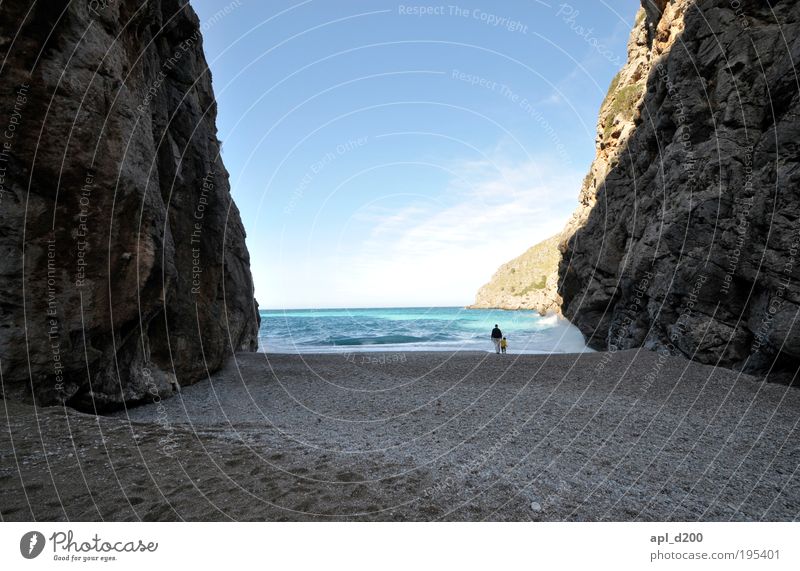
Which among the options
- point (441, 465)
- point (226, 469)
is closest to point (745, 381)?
point (441, 465)

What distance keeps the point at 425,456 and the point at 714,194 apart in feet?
59.7

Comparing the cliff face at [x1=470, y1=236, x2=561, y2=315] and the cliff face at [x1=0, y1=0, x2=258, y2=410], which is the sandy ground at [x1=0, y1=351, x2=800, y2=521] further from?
the cliff face at [x1=470, y1=236, x2=561, y2=315]

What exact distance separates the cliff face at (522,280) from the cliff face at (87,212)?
98169 mm

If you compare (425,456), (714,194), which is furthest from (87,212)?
(714,194)

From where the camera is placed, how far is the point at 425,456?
24.6ft

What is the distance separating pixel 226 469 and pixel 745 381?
1708cm

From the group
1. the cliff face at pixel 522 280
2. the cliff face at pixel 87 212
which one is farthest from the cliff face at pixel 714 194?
the cliff face at pixel 522 280

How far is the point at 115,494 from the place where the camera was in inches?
201

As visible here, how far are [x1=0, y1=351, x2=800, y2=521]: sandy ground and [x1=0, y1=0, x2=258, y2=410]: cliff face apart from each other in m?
1.83

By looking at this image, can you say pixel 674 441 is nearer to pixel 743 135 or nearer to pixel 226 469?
pixel 226 469

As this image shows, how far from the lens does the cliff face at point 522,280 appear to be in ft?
403

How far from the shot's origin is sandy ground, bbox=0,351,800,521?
5.21 metres

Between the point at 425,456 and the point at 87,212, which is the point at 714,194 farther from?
the point at 87,212

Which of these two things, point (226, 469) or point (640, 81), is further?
point (640, 81)
